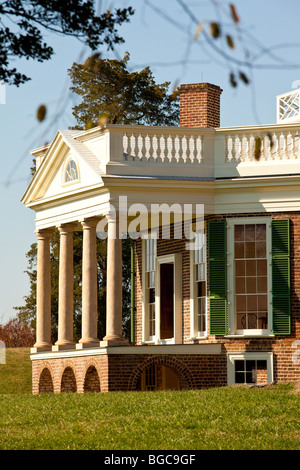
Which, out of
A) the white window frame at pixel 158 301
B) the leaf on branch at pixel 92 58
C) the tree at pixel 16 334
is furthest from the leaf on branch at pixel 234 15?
the tree at pixel 16 334

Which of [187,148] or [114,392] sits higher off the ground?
[187,148]

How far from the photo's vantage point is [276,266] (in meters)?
23.1

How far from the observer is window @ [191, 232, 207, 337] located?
2467 cm

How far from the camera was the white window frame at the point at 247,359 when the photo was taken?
2300cm

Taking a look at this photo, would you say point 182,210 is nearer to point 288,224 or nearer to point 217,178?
point 217,178

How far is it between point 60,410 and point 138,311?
30.2 ft

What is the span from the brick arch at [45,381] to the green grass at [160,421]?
5.97 metres

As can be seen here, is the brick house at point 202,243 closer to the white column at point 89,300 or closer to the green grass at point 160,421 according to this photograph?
the white column at point 89,300

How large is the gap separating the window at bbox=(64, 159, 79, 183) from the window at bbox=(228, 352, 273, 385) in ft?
20.4

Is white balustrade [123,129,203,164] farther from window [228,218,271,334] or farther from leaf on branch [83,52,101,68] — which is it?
leaf on branch [83,52,101,68]

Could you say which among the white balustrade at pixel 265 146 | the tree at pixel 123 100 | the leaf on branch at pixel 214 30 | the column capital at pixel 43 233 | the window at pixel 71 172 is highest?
the tree at pixel 123 100

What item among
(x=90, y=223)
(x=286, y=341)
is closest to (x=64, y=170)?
(x=90, y=223)

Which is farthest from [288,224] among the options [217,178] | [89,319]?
[89,319]
